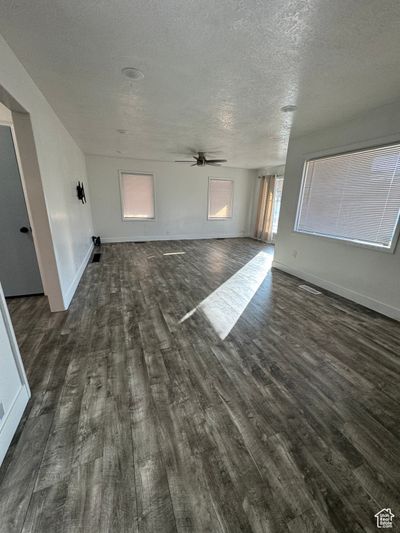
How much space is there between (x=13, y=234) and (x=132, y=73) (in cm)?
246

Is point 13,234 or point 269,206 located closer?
point 13,234

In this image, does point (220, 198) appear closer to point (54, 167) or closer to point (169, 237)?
point (169, 237)

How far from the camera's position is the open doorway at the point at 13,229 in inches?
Result: 106

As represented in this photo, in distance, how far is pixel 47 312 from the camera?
9.16 ft

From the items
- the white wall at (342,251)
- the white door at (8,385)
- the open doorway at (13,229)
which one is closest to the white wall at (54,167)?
the open doorway at (13,229)

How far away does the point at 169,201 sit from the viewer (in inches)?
288

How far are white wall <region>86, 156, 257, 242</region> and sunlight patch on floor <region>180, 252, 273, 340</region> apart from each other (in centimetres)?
358

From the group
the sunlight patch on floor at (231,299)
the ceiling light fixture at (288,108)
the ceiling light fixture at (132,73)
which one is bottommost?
the sunlight patch on floor at (231,299)

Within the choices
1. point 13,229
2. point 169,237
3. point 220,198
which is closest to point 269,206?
point 220,198

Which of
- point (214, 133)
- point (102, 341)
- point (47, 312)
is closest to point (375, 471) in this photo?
point (102, 341)

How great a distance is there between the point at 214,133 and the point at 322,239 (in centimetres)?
269

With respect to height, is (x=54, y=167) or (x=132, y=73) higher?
(x=132, y=73)

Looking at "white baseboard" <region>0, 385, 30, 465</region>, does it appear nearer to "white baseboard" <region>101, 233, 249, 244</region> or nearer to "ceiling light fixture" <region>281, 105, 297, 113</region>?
Answer: "ceiling light fixture" <region>281, 105, 297, 113</region>

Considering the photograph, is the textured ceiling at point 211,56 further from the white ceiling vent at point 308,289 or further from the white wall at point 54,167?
the white ceiling vent at point 308,289
